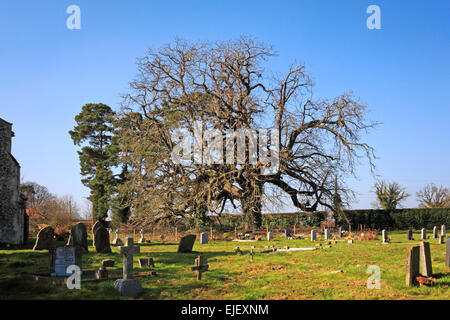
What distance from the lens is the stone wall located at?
71.7ft

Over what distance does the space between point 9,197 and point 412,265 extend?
21198 mm

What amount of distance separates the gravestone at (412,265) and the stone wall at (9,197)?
20.8 meters

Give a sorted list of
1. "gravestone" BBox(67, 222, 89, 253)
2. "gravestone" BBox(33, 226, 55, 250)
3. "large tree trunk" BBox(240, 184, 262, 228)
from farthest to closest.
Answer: "large tree trunk" BBox(240, 184, 262, 228) → "gravestone" BBox(33, 226, 55, 250) → "gravestone" BBox(67, 222, 89, 253)

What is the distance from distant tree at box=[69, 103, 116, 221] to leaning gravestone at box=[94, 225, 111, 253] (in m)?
23.7

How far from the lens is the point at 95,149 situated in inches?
1681

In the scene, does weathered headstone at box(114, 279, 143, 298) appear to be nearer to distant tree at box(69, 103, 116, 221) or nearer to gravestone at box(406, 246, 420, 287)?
gravestone at box(406, 246, 420, 287)

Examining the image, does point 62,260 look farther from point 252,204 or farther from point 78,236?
point 252,204

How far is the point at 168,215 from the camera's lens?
27359 millimetres

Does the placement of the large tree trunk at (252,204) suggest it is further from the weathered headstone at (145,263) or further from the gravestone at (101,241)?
the weathered headstone at (145,263)

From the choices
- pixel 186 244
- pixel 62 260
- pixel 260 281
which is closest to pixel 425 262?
pixel 260 281

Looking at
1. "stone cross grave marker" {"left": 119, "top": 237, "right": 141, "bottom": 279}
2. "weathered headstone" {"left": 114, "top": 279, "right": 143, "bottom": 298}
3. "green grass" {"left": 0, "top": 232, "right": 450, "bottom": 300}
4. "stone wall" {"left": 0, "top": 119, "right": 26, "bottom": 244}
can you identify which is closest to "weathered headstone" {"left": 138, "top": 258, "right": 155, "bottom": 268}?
"green grass" {"left": 0, "top": 232, "right": 450, "bottom": 300}

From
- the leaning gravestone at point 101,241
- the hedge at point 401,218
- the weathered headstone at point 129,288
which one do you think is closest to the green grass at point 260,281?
the weathered headstone at point 129,288
